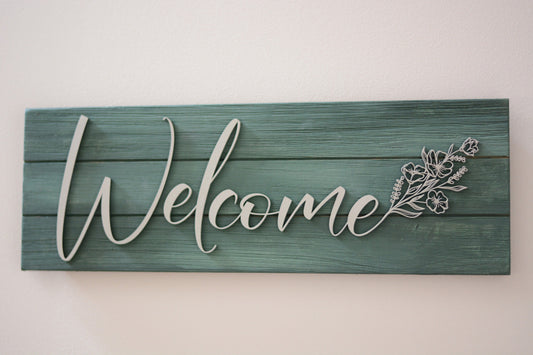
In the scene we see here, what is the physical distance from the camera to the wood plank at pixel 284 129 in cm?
131

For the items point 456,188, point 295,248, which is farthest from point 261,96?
point 456,188

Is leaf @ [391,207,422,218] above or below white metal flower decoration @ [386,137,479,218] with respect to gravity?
below

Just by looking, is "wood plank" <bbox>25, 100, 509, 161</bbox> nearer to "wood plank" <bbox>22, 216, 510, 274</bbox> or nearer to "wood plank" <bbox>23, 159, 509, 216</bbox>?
"wood plank" <bbox>23, 159, 509, 216</bbox>

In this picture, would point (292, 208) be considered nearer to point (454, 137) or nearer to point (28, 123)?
point (454, 137)

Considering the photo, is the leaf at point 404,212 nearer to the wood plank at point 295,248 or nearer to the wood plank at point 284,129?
the wood plank at point 295,248

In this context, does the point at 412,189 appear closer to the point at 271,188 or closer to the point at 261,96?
the point at 271,188

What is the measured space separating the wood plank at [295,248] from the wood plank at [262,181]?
5 cm

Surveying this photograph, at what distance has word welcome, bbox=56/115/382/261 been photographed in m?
1.32

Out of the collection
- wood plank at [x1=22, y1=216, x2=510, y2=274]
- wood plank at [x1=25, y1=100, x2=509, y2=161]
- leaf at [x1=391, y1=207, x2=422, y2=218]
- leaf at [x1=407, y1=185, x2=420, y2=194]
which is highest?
wood plank at [x1=25, y1=100, x2=509, y2=161]

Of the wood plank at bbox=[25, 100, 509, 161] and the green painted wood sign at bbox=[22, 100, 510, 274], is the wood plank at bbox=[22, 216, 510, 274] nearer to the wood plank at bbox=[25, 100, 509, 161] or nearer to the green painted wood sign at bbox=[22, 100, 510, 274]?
the green painted wood sign at bbox=[22, 100, 510, 274]

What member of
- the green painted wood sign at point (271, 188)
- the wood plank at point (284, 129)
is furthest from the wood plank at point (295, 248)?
the wood plank at point (284, 129)

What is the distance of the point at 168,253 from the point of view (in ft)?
4.49

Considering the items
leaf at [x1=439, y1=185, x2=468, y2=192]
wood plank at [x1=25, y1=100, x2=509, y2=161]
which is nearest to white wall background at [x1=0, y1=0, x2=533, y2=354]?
wood plank at [x1=25, y1=100, x2=509, y2=161]

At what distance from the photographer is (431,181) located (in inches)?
51.2
